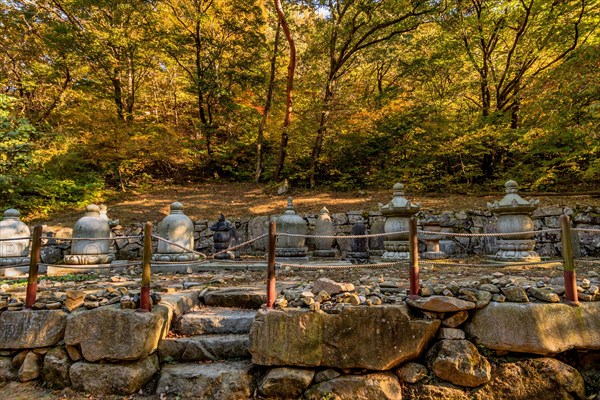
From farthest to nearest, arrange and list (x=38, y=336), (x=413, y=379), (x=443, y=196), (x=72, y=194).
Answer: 1. (x=72, y=194)
2. (x=443, y=196)
3. (x=38, y=336)
4. (x=413, y=379)

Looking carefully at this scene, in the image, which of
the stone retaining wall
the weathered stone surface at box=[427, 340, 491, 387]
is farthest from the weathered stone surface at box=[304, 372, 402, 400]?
the stone retaining wall

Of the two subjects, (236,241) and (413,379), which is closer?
(413,379)

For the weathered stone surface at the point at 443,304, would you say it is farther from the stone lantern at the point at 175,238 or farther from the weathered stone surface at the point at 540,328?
the stone lantern at the point at 175,238

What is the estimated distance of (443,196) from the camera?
38.3 feet

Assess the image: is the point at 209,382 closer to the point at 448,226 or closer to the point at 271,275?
the point at 271,275

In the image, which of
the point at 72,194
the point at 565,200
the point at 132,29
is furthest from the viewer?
the point at 132,29

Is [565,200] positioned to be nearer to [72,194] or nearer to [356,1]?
[356,1]

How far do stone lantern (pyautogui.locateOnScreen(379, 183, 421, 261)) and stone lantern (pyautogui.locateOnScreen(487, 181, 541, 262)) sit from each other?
1752 millimetres

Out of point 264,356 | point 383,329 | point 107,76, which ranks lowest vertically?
point 264,356

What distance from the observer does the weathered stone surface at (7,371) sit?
3.73m

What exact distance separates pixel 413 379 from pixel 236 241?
6500 millimetres

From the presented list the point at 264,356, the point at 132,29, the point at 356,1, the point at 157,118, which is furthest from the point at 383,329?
the point at 132,29

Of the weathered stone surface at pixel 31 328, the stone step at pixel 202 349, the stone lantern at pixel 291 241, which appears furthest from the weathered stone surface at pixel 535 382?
Result: the stone lantern at pixel 291 241

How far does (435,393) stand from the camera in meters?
3.36
